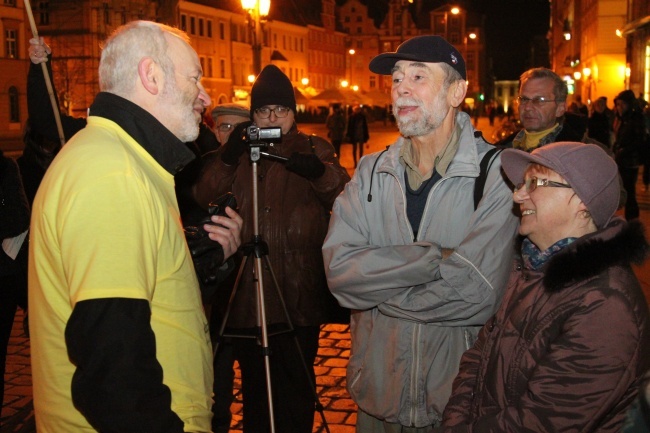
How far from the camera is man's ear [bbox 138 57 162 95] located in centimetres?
255

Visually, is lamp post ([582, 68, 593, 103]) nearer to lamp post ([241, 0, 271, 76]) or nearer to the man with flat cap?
lamp post ([241, 0, 271, 76])

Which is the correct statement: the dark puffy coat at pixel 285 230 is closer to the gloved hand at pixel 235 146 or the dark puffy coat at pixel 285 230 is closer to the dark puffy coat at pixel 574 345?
the gloved hand at pixel 235 146

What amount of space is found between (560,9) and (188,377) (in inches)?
3180

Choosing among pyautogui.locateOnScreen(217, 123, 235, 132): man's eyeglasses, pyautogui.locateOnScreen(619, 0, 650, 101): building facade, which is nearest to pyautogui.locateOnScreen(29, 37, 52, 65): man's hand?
pyautogui.locateOnScreen(217, 123, 235, 132): man's eyeglasses

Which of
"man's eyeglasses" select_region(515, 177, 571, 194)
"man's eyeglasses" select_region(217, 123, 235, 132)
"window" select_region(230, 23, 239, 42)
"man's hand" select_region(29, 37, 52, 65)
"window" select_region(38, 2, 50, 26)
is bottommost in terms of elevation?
"man's eyeglasses" select_region(515, 177, 571, 194)

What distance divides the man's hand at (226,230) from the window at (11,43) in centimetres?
4986

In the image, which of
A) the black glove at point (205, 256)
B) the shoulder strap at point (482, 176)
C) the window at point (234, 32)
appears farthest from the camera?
the window at point (234, 32)

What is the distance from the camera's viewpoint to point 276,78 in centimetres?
514

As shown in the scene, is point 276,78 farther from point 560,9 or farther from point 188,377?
point 560,9

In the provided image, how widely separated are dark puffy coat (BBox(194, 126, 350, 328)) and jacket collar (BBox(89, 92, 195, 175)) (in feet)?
7.26

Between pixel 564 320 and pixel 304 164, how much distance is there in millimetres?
2139

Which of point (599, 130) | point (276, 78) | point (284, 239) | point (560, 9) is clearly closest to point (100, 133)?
point (284, 239)

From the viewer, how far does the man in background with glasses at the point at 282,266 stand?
484 centimetres

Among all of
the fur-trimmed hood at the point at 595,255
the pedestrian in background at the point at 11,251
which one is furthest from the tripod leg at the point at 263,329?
the fur-trimmed hood at the point at 595,255
